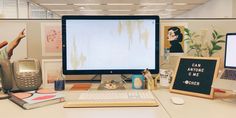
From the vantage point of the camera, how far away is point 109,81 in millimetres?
1323

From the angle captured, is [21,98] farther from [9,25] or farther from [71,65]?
[9,25]

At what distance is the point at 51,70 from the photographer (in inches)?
52.1

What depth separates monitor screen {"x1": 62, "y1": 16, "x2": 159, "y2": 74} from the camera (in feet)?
4.12

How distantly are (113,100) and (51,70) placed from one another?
48 centimetres

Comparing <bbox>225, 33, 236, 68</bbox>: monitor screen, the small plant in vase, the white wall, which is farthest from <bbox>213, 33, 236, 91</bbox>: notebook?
the white wall

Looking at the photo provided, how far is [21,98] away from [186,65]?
78 cm

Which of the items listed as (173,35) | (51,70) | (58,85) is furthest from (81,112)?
(173,35)

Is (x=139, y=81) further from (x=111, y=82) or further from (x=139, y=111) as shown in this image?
(x=139, y=111)

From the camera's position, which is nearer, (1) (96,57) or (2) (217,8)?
(1) (96,57)

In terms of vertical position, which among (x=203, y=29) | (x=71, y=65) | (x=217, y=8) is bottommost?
(x=71, y=65)

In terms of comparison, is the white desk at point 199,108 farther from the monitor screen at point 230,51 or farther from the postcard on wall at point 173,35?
the postcard on wall at point 173,35

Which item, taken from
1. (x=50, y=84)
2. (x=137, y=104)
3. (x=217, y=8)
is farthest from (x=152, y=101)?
(x=217, y=8)

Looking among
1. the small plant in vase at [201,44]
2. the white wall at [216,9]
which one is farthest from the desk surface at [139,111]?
the white wall at [216,9]

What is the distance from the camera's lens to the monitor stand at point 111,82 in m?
1.27
